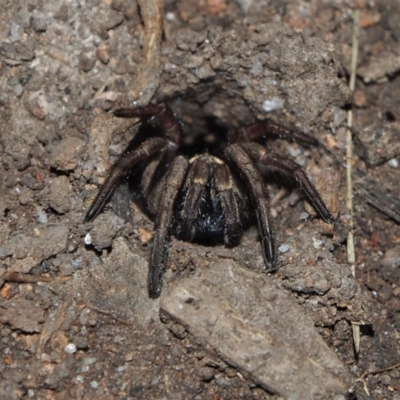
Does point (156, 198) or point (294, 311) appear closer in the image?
point (294, 311)

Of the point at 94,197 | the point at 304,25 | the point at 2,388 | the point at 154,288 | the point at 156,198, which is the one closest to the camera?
the point at 2,388

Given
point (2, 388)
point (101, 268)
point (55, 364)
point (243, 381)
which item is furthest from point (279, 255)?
point (2, 388)

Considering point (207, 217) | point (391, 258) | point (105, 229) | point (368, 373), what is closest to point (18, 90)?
point (105, 229)

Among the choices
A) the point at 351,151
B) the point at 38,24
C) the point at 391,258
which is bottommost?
the point at 391,258

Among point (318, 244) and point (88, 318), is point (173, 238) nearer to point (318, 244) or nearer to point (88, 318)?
point (88, 318)

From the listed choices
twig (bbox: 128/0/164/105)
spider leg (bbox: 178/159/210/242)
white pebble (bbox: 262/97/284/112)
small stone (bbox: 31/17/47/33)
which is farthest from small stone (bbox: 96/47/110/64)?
white pebble (bbox: 262/97/284/112)

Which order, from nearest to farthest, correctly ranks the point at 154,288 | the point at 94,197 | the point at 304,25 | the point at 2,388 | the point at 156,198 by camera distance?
1. the point at 2,388
2. the point at 154,288
3. the point at 94,197
4. the point at 156,198
5. the point at 304,25

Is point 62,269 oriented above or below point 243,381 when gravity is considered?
above

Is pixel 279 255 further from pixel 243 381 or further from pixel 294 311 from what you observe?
pixel 243 381
